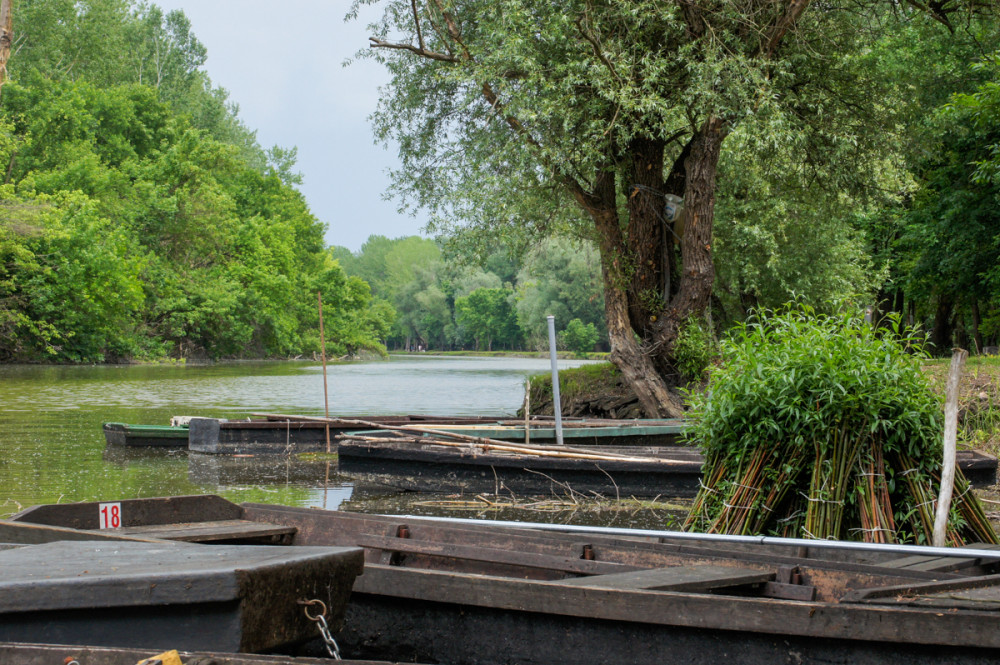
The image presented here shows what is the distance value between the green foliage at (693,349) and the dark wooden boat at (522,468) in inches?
213

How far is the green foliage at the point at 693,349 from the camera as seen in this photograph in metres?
16.8

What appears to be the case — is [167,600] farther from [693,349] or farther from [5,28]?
→ [5,28]

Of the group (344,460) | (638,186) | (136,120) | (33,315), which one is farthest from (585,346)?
(344,460)

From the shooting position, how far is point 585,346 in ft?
261

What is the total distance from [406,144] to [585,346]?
60221 millimetres

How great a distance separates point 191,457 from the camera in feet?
48.6

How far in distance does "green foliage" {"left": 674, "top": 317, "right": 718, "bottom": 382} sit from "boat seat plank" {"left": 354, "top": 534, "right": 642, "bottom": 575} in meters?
12.3

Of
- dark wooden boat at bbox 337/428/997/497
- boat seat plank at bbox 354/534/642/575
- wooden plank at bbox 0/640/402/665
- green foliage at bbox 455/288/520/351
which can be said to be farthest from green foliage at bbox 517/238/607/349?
wooden plank at bbox 0/640/402/665

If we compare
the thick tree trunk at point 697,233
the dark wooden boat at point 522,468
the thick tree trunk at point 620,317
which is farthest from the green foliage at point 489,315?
the dark wooden boat at point 522,468

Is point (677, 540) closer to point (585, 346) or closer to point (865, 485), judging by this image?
point (865, 485)

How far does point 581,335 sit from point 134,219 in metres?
39.1

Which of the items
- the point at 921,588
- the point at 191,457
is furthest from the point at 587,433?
the point at 921,588

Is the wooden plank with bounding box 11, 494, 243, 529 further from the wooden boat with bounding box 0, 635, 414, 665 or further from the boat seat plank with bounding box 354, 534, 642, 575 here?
the wooden boat with bounding box 0, 635, 414, 665

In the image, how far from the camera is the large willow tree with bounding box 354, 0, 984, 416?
1495 cm
